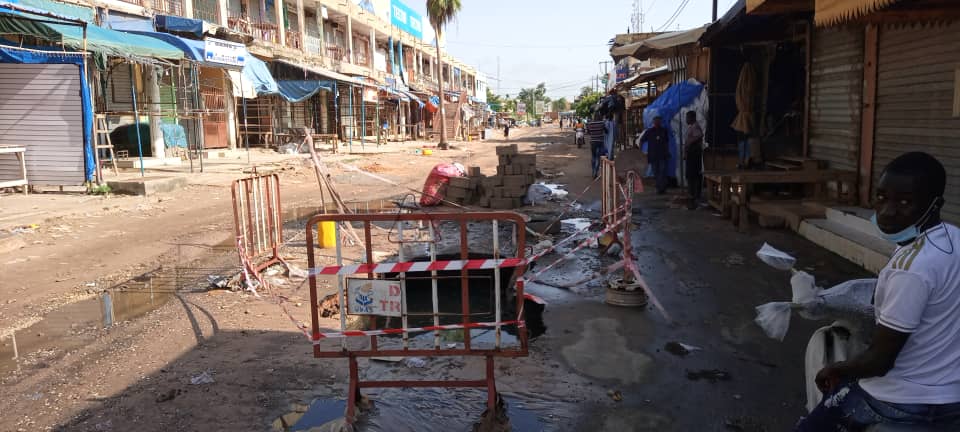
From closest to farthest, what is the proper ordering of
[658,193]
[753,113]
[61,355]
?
[61,355] < [753,113] < [658,193]

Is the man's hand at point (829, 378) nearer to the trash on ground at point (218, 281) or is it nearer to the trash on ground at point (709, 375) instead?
the trash on ground at point (709, 375)

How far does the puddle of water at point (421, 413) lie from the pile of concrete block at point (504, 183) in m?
8.01

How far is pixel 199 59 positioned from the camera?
16.7m

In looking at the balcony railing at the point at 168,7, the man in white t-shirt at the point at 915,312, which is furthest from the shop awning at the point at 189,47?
the man in white t-shirt at the point at 915,312

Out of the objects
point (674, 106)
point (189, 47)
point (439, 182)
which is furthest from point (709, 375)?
point (189, 47)

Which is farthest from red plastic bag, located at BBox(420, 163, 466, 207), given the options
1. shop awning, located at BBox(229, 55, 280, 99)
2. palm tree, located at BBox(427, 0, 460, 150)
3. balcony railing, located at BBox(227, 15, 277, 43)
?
palm tree, located at BBox(427, 0, 460, 150)

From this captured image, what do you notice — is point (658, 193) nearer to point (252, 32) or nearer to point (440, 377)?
point (440, 377)

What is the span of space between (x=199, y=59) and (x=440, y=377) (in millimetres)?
15265

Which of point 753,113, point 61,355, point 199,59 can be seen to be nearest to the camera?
point 61,355

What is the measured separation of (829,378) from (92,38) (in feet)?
51.5

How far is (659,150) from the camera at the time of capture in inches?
531

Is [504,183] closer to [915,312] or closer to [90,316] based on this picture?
[90,316]

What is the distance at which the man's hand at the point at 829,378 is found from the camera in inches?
87.2

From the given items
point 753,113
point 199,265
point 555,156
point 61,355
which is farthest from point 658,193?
point 555,156
